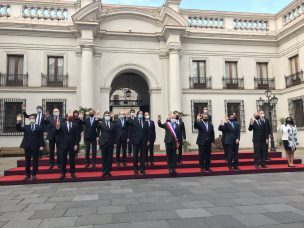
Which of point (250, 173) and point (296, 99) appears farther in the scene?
point (296, 99)

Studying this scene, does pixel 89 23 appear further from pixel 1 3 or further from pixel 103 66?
pixel 1 3

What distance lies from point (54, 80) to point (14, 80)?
2.15m

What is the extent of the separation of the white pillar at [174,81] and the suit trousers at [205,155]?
786cm

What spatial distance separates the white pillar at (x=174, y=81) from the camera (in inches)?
691

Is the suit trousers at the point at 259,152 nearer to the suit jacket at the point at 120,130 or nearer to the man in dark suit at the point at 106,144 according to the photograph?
the suit jacket at the point at 120,130

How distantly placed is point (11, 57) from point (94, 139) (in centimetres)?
1035

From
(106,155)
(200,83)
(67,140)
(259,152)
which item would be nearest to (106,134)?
(106,155)

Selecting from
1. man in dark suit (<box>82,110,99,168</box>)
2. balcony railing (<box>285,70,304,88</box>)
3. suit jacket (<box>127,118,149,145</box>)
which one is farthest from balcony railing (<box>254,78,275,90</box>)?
man in dark suit (<box>82,110,99,168</box>)

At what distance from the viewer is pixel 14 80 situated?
1717 centimetres

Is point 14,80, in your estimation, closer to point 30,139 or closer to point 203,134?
point 30,139

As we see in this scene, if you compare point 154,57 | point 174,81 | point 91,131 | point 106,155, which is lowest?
point 106,155

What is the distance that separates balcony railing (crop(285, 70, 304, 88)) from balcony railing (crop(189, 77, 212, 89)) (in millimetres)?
4908

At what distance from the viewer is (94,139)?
995 cm

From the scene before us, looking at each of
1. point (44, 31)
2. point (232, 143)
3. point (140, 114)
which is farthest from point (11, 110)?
point (232, 143)
